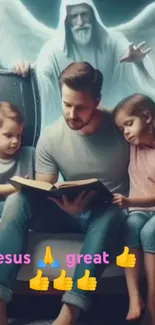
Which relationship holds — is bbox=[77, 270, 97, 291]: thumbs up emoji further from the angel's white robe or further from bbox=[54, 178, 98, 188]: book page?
the angel's white robe

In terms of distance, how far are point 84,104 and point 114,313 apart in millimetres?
530

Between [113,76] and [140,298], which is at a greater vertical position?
[113,76]

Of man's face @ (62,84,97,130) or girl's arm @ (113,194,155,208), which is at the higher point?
man's face @ (62,84,97,130)

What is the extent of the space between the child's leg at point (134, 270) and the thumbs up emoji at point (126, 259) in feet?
0.03

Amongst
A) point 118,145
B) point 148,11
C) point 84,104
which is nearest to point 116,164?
point 118,145

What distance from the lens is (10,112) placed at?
1.13 m

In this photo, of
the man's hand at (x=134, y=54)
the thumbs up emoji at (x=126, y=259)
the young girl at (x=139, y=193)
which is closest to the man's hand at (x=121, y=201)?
the young girl at (x=139, y=193)

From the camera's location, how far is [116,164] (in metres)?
1.12

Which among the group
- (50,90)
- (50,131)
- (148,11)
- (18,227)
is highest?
(148,11)

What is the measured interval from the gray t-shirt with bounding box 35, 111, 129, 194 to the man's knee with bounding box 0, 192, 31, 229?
84 millimetres

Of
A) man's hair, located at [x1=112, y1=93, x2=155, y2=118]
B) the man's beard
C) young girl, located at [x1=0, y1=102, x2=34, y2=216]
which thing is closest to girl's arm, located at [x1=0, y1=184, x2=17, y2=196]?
young girl, located at [x1=0, y1=102, x2=34, y2=216]

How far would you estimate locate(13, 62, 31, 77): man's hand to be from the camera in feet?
3.74

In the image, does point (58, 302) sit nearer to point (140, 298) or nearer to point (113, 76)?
point (140, 298)

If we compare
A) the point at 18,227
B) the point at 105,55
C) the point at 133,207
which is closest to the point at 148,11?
the point at 105,55
